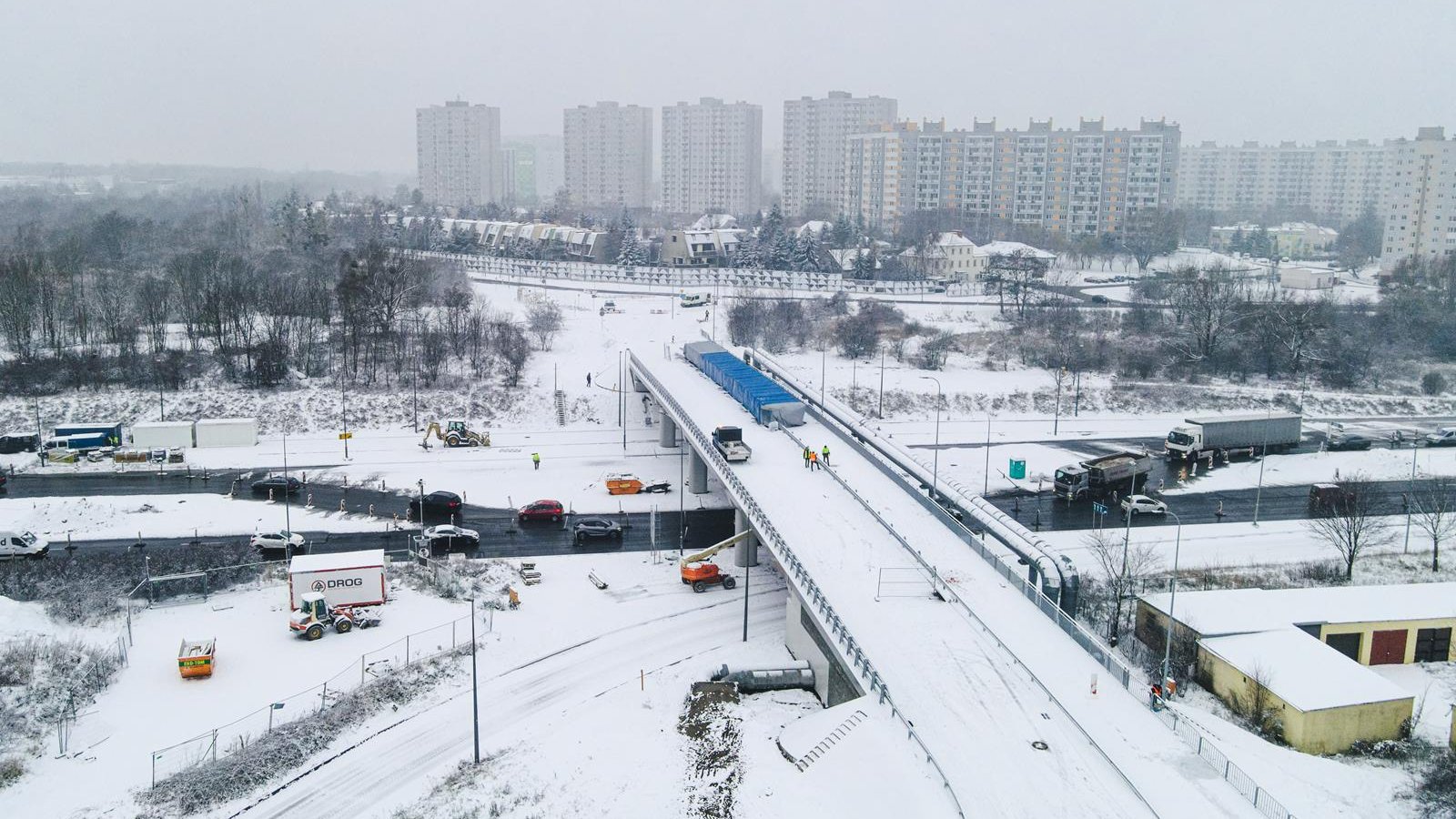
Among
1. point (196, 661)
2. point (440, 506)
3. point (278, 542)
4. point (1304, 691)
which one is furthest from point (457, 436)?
point (1304, 691)

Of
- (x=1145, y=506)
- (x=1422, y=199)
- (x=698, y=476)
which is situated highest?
(x=1422, y=199)

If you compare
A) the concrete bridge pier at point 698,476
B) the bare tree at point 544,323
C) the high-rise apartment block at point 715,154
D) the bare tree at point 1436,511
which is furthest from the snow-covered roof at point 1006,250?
the high-rise apartment block at point 715,154

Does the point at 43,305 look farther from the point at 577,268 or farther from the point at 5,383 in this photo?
the point at 577,268

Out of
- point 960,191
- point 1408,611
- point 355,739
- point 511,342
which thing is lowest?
point 355,739

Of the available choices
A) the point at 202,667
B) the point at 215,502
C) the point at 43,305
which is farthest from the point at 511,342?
the point at 202,667

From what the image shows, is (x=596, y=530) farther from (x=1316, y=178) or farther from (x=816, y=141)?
(x=1316, y=178)

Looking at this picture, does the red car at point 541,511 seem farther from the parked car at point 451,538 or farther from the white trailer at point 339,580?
the white trailer at point 339,580

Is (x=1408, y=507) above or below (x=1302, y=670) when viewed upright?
above
